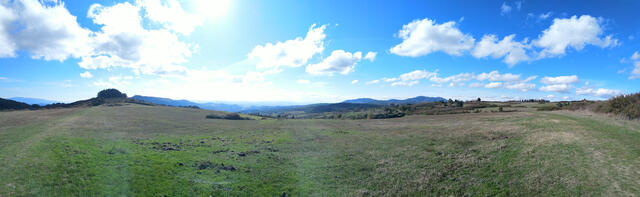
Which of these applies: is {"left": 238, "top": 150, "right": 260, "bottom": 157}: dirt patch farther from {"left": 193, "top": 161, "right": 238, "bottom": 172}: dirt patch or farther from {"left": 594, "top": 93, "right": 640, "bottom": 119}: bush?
{"left": 594, "top": 93, "right": 640, "bottom": 119}: bush

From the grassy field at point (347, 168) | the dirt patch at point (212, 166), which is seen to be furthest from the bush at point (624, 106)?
the dirt patch at point (212, 166)

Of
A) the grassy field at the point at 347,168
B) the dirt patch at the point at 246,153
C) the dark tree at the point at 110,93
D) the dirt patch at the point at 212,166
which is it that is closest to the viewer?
the grassy field at the point at 347,168

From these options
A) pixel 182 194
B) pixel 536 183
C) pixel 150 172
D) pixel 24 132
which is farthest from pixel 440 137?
pixel 24 132

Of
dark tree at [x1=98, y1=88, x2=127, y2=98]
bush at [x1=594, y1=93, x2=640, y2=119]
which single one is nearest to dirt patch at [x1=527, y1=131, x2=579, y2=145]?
bush at [x1=594, y1=93, x2=640, y2=119]

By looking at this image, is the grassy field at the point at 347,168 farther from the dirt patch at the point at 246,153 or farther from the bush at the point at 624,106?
the bush at the point at 624,106

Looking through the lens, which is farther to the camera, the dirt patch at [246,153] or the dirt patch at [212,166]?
the dirt patch at [246,153]

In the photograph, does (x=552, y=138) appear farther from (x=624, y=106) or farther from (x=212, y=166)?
(x=212, y=166)

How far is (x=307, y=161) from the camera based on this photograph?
1867cm

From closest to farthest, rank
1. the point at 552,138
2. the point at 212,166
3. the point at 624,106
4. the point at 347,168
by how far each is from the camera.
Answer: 1. the point at 347,168
2. the point at 212,166
3. the point at 552,138
4. the point at 624,106

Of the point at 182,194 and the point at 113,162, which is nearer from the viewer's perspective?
the point at 182,194

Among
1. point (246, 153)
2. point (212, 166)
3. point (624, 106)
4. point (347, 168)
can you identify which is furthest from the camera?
A: point (624, 106)

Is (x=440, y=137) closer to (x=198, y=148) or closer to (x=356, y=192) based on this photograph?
(x=356, y=192)

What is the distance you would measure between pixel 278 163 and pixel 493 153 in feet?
52.1

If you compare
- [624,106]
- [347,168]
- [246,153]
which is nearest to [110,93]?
[246,153]
